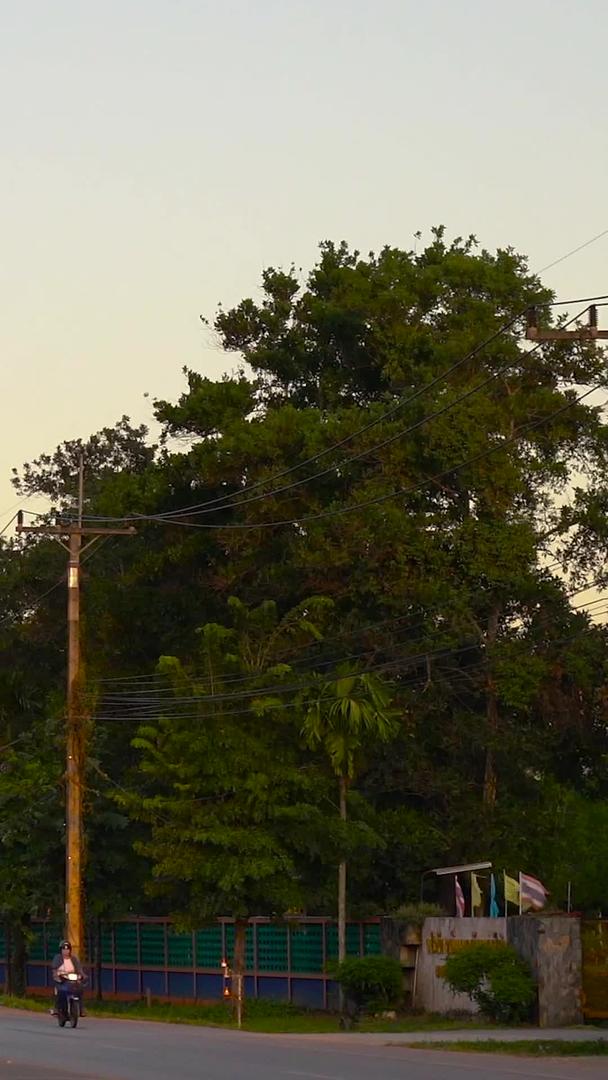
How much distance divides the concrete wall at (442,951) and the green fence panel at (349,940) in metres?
5.01

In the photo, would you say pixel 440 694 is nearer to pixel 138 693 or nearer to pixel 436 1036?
pixel 138 693

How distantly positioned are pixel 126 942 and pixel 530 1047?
98.1 feet

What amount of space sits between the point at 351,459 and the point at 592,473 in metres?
7.91

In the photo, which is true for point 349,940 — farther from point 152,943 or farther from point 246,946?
point 152,943

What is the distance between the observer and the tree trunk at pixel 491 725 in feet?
174

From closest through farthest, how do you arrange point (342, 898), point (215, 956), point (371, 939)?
point (342, 898) → point (371, 939) → point (215, 956)

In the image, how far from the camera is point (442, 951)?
41.1m

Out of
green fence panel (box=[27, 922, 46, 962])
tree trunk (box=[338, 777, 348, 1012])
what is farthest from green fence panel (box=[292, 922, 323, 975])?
green fence panel (box=[27, 922, 46, 962])

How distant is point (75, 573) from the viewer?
4684 cm

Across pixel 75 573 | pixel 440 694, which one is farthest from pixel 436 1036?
pixel 440 694

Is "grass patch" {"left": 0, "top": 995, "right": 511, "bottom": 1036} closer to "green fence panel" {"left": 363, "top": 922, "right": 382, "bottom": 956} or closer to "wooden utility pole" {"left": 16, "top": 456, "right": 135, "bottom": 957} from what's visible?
"green fence panel" {"left": 363, "top": 922, "right": 382, "bottom": 956}

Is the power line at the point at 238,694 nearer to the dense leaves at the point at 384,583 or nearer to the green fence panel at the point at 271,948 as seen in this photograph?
the dense leaves at the point at 384,583

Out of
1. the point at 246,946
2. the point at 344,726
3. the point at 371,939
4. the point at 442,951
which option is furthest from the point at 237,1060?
the point at 246,946

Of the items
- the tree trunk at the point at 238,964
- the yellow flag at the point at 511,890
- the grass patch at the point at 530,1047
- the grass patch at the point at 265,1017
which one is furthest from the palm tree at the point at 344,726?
the grass patch at the point at 530,1047
